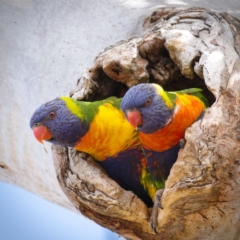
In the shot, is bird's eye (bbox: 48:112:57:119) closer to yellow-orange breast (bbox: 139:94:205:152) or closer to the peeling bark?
the peeling bark

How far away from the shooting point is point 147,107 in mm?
1656

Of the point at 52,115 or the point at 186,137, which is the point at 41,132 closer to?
the point at 52,115

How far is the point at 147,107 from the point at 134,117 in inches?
2.7

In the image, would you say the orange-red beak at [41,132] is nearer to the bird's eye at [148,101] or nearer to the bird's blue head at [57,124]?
the bird's blue head at [57,124]

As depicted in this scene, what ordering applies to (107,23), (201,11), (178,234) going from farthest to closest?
(107,23), (201,11), (178,234)

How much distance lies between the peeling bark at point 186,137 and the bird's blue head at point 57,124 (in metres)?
0.09

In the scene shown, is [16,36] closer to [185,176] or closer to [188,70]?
[188,70]

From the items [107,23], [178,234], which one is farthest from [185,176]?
[107,23]

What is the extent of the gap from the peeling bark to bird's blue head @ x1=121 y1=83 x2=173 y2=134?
0.16 meters

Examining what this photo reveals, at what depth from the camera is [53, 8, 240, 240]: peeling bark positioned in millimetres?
1400

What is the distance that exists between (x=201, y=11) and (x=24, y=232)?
198cm

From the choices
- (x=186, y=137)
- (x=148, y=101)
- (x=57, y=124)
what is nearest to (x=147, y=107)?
(x=148, y=101)

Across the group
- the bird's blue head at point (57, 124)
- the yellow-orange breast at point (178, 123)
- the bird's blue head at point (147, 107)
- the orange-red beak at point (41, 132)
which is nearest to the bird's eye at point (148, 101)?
the bird's blue head at point (147, 107)

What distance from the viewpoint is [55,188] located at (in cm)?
235
